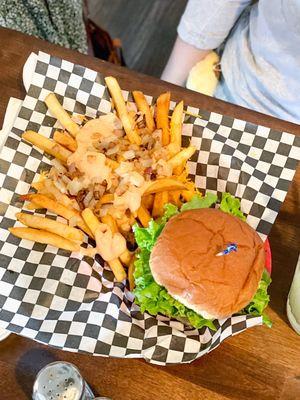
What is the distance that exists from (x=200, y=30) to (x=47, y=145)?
773 millimetres

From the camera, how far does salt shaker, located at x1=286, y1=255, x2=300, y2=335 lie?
1.59m

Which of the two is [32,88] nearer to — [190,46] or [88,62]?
[88,62]

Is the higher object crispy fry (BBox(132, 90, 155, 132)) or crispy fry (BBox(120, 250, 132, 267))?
crispy fry (BBox(132, 90, 155, 132))

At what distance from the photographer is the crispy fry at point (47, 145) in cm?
173

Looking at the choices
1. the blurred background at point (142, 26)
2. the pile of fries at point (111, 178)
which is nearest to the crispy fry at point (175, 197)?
the pile of fries at point (111, 178)

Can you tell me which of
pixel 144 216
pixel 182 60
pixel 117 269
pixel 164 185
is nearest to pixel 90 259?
pixel 117 269

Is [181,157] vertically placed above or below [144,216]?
above

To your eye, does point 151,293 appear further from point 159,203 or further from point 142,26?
point 142,26

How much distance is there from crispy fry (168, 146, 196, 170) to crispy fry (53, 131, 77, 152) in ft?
1.01

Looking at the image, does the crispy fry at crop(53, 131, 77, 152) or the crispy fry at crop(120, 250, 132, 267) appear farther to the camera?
the crispy fry at crop(53, 131, 77, 152)

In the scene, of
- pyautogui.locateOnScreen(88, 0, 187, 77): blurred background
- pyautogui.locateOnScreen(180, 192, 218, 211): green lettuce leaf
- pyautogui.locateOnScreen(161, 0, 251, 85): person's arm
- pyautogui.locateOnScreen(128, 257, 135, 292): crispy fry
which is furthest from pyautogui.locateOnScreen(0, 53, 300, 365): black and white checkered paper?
pyautogui.locateOnScreen(88, 0, 187, 77): blurred background

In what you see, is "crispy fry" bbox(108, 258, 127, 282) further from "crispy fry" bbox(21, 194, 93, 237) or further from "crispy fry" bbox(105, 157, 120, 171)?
"crispy fry" bbox(105, 157, 120, 171)

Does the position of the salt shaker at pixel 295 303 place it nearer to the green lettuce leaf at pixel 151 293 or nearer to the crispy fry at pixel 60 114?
the green lettuce leaf at pixel 151 293

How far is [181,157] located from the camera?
1732 mm
